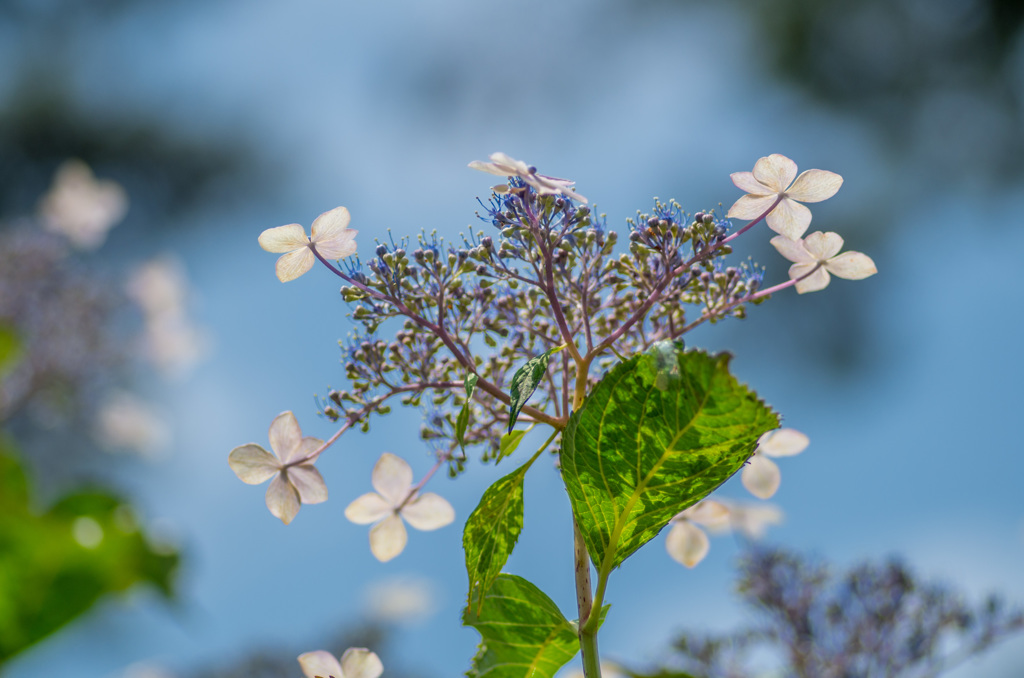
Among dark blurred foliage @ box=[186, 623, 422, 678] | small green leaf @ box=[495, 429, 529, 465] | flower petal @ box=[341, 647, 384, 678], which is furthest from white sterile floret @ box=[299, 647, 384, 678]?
dark blurred foliage @ box=[186, 623, 422, 678]

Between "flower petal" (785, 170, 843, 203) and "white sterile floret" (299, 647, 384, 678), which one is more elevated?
"flower petal" (785, 170, 843, 203)

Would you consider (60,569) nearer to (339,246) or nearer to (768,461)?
(339,246)

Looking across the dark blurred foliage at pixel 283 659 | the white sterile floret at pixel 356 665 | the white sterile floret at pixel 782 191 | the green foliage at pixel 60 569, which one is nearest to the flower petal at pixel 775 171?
the white sterile floret at pixel 782 191

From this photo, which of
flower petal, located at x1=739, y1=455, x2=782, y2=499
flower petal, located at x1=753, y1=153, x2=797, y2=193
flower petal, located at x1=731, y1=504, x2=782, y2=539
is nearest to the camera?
flower petal, located at x1=753, y1=153, x2=797, y2=193

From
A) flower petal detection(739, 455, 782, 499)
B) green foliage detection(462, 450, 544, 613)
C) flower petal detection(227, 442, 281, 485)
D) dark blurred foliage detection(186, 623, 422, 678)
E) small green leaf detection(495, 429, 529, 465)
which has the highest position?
dark blurred foliage detection(186, 623, 422, 678)

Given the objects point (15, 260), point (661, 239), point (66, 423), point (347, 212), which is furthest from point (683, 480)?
point (66, 423)

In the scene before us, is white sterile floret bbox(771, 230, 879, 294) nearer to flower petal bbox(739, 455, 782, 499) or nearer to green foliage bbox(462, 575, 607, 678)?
flower petal bbox(739, 455, 782, 499)

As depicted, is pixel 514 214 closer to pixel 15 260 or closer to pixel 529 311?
pixel 529 311

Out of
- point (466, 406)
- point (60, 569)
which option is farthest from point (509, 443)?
point (60, 569)
